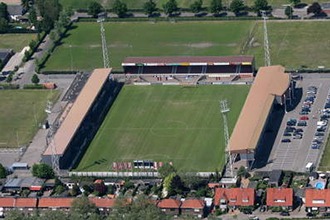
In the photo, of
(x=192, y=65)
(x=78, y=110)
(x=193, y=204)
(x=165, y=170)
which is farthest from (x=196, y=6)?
(x=193, y=204)

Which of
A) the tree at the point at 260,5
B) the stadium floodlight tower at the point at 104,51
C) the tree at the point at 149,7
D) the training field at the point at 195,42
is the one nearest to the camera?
the training field at the point at 195,42

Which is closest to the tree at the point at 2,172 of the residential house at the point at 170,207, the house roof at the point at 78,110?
the house roof at the point at 78,110

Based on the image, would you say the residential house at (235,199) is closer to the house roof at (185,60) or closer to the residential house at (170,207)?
the residential house at (170,207)

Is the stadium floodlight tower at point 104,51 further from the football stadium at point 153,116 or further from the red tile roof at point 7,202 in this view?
the red tile roof at point 7,202

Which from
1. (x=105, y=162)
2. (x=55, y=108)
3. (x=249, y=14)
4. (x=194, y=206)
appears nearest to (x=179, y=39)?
(x=249, y=14)

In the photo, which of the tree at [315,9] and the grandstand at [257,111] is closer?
the grandstand at [257,111]

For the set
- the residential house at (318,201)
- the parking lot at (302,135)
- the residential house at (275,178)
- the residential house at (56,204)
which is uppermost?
the residential house at (318,201)

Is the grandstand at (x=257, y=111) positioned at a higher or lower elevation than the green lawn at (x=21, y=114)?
higher

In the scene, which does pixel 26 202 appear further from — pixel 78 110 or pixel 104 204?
pixel 78 110

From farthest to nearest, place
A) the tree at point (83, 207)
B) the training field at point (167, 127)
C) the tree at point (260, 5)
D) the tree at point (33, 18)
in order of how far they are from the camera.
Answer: the tree at point (33, 18), the tree at point (260, 5), the training field at point (167, 127), the tree at point (83, 207)

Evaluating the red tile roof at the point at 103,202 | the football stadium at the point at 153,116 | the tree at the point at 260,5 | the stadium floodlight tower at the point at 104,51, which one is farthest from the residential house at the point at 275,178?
the tree at the point at 260,5
